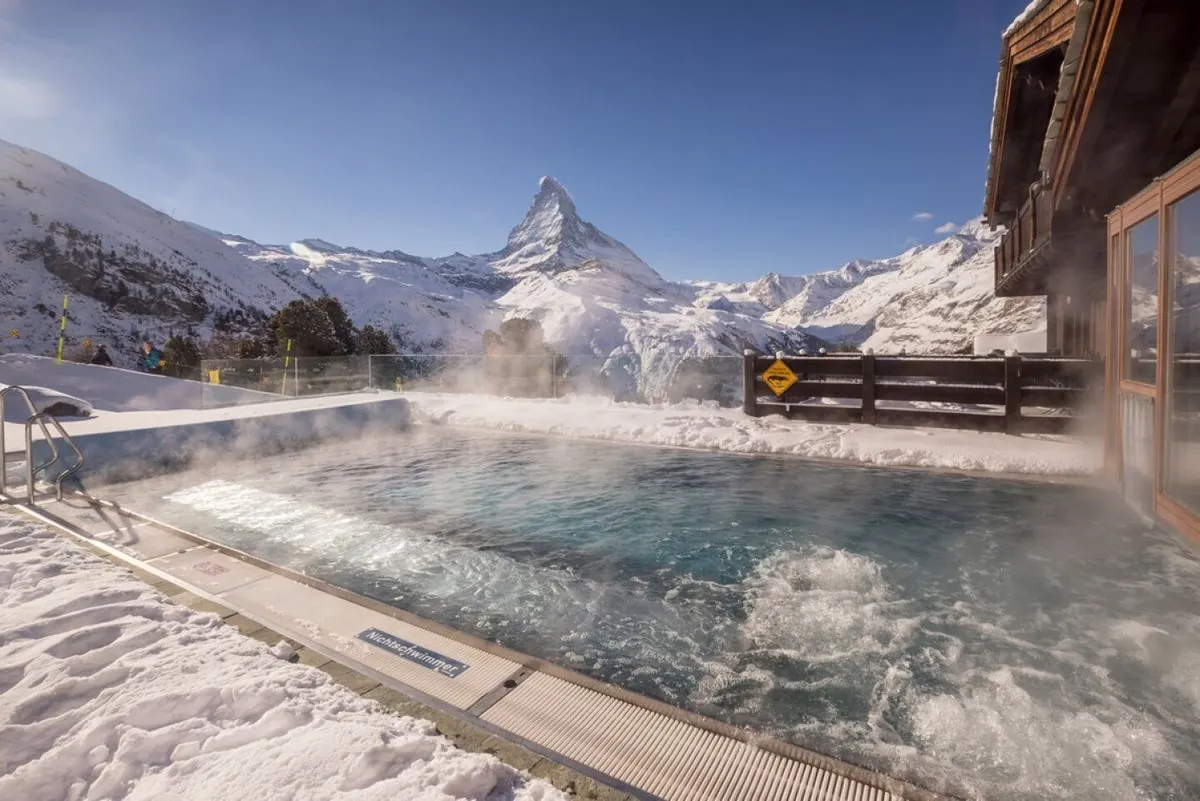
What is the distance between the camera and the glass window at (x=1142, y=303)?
467 cm

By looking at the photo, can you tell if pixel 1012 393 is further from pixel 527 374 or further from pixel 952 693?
pixel 527 374

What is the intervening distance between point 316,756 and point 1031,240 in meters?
12.4

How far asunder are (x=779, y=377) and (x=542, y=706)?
28.7ft

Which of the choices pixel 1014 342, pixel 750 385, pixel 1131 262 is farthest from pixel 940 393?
pixel 1014 342

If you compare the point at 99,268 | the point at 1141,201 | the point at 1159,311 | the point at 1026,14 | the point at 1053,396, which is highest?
the point at 99,268

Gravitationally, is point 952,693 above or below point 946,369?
below

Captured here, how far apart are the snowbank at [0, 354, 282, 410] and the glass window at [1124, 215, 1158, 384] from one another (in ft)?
58.7

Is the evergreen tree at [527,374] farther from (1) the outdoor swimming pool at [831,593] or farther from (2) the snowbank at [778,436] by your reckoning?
(1) the outdoor swimming pool at [831,593]

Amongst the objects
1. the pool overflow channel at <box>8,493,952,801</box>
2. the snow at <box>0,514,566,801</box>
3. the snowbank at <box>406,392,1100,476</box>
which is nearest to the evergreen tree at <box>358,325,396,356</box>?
the snowbank at <box>406,392,1100,476</box>

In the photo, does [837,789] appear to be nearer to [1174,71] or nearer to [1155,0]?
[1155,0]

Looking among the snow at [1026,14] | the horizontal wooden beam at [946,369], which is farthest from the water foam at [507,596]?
the snow at [1026,14]

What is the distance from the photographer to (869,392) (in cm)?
945

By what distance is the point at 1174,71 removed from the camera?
5000 millimetres

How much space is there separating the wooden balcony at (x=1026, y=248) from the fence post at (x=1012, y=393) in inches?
80.5
